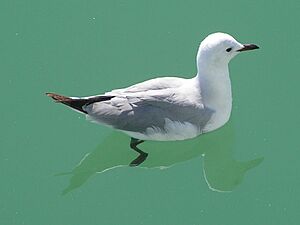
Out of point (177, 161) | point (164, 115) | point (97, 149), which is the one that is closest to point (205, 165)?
point (177, 161)

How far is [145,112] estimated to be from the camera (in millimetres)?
2678

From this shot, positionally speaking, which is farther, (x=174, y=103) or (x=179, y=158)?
(x=179, y=158)

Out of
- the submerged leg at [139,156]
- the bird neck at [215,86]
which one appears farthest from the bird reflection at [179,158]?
the bird neck at [215,86]

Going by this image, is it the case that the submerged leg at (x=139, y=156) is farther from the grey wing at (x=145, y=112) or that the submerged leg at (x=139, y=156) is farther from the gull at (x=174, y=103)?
the grey wing at (x=145, y=112)

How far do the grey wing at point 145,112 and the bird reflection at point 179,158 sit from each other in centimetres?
17

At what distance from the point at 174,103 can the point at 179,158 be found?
0.94 ft

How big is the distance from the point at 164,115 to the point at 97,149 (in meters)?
0.40

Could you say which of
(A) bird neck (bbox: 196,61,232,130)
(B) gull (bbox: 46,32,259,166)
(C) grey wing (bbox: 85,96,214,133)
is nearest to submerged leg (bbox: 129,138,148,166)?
(B) gull (bbox: 46,32,259,166)

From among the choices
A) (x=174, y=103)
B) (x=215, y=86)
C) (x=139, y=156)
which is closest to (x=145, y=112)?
(x=174, y=103)

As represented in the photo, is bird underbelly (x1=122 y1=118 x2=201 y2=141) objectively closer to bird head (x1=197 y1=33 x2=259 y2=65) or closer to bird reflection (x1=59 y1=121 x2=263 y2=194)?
bird reflection (x1=59 y1=121 x2=263 y2=194)

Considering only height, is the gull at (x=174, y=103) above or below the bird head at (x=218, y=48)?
below

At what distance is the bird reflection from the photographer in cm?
274

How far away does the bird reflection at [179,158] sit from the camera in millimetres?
2738

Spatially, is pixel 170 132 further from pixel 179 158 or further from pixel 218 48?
pixel 218 48
